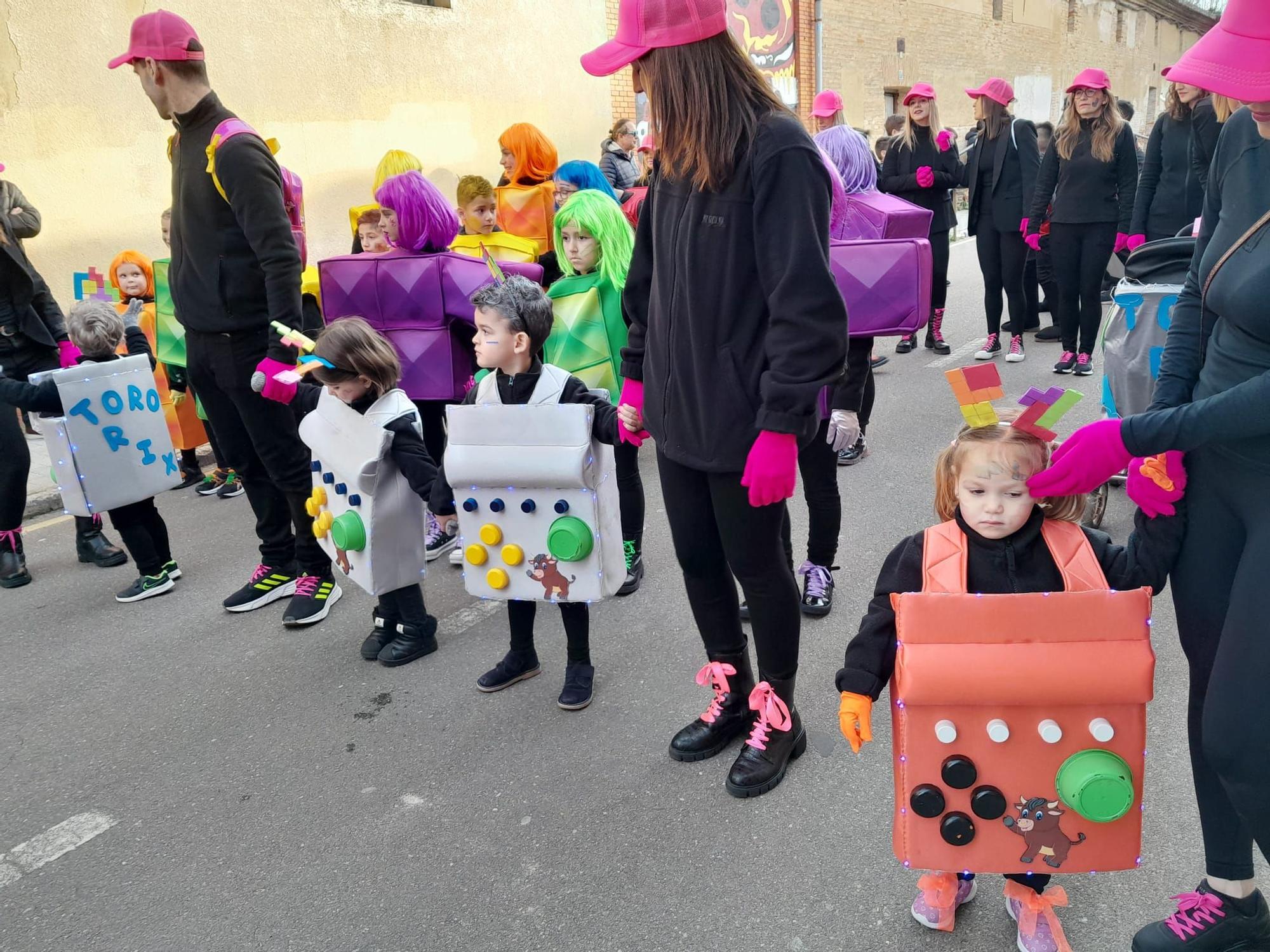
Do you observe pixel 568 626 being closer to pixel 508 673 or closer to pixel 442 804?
pixel 508 673

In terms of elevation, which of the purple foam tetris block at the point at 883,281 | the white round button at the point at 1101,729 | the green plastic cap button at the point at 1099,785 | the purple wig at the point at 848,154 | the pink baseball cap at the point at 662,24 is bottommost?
the green plastic cap button at the point at 1099,785

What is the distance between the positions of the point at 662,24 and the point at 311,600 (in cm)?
274

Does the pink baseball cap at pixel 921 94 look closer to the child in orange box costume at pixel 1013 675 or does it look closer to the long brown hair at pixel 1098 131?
the long brown hair at pixel 1098 131

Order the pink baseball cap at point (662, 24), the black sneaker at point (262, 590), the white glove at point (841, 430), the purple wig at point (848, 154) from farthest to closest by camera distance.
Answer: the black sneaker at point (262, 590) < the purple wig at point (848, 154) < the white glove at point (841, 430) < the pink baseball cap at point (662, 24)

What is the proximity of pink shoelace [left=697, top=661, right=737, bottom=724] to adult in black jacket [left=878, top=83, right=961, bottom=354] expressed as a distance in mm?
5205

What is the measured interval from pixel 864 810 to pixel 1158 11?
4073cm

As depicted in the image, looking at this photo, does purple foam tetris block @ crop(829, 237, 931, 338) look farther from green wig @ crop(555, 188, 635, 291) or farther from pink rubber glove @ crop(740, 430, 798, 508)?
pink rubber glove @ crop(740, 430, 798, 508)

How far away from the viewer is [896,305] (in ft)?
11.3

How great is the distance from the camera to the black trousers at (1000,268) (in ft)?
23.8

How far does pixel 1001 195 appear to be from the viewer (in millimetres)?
7188

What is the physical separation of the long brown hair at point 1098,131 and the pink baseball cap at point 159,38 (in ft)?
16.8

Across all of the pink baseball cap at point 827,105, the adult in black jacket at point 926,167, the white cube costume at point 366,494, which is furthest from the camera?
the pink baseball cap at point 827,105

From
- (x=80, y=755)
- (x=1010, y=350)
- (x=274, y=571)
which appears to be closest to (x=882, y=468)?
(x=1010, y=350)

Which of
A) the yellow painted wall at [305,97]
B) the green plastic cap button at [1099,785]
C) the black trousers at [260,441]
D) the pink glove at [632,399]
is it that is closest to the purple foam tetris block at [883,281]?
the pink glove at [632,399]
